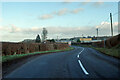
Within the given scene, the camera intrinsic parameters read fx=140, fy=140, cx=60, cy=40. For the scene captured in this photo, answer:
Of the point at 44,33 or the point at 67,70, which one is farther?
the point at 44,33

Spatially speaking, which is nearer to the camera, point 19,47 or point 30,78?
point 30,78

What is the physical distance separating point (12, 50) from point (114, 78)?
51.7 feet

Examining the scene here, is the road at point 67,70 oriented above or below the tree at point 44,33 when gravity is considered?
below

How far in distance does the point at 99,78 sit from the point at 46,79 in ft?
7.31

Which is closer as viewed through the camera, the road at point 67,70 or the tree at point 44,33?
the road at point 67,70

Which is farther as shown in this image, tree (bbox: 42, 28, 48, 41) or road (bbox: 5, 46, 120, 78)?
tree (bbox: 42, 28, 48, 41)

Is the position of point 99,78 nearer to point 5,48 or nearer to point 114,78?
point 114,78

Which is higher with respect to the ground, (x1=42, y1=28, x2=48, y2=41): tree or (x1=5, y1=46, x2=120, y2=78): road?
(x1=42, y1=28, x2=48, y2=41): tree

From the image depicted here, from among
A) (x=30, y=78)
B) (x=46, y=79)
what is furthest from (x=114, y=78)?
(x=30, y=78)

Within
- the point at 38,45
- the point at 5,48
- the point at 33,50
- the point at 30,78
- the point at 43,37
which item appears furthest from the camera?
the point at 43,37

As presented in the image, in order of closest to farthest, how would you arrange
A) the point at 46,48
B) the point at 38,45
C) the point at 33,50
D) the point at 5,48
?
the point at 5,48 < the point at 33,50 < the point at 38,45 < the point at 46,48

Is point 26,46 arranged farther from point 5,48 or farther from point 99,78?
point 99,78

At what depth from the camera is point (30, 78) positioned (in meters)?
6.14

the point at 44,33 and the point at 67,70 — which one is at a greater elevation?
the point at 44,33
